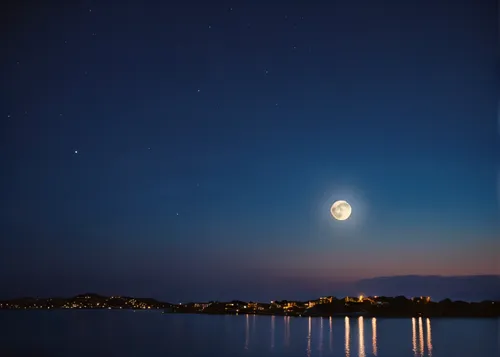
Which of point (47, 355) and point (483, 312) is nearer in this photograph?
point (47, 355)

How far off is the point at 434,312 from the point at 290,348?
119 metres

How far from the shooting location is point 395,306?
15125 centimetres

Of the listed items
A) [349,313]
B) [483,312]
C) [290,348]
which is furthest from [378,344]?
[483,312]

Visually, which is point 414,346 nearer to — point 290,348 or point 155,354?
point 290,348

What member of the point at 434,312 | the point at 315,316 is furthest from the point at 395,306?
the point at 315,316

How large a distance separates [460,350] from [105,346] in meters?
30.5

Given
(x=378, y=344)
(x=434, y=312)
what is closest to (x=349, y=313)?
(x=434, y=312)

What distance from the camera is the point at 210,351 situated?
39.1m

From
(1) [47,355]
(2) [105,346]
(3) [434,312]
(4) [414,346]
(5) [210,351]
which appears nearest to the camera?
(1) [47,355]

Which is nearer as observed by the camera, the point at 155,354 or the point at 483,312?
the point at 155,354

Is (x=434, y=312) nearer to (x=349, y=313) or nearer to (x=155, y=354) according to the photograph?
(x=349, y=313)

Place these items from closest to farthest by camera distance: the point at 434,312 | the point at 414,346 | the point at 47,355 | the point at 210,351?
the point at 47,355 < the point at 210,351 < the point at 414,346 < the point at 434,312

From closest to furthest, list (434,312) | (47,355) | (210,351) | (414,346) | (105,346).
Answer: (47,355) → (210,351) → (105,346) → (414,346) → (434,312)

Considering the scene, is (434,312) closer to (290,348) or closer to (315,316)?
(315,316)
